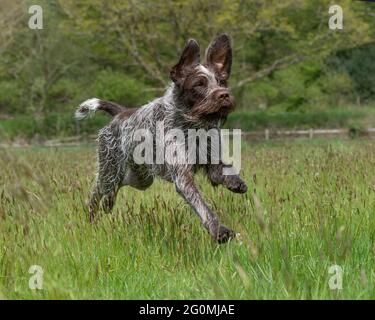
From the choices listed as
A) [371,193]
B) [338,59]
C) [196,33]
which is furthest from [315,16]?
[371,193]

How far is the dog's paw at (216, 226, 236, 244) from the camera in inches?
180

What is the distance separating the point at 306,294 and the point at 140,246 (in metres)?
1.57

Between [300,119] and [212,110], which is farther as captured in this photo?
[300,119]

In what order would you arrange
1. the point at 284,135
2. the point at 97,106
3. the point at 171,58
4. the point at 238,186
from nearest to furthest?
the point at 238,186 < the point at 97,106 < the point at 284,135 < the point at 171,58

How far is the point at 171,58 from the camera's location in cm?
3428

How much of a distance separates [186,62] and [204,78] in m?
0.27

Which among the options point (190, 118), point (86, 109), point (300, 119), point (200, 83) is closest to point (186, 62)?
point (200, 83)

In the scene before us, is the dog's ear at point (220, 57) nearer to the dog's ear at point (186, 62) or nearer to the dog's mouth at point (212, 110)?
the dog's ear at point (186, 62)

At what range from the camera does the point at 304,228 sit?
4.66 metres

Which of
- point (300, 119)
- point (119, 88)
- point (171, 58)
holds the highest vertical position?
point (171, 58)

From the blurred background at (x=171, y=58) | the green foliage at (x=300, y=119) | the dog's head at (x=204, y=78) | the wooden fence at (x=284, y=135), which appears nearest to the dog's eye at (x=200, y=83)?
the dog's head at (x=204, y=78)

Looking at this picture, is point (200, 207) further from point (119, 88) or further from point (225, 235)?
point (119, 88)

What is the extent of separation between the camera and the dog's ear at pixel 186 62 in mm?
5677
